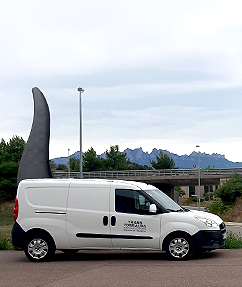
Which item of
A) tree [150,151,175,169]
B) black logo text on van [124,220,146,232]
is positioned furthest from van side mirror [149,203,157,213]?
tree [150,151,175,169]

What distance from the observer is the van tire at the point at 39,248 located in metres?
12.4

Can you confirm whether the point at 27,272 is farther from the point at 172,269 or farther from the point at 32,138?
the point at 32,138

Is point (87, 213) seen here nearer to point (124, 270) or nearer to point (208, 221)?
point (124, 270)

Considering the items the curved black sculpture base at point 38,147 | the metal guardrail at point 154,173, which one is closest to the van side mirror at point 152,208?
the curved black sculpture base at point 38,147

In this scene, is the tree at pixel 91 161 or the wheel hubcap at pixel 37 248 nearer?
the wheel hubcap at pixel 37 248

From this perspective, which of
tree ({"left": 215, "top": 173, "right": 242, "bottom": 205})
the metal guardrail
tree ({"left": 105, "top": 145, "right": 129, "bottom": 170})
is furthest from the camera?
tree ({"left": 105, "top": 145, "right": 129, "bottom": 170})

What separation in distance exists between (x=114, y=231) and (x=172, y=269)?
2.11 metres

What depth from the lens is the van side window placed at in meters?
12.3

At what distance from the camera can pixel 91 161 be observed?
295ft

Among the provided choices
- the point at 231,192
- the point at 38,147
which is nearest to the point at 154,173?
the point at 231,192

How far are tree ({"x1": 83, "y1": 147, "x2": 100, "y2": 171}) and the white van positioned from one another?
77.0 metres

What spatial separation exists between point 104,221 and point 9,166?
4563cm

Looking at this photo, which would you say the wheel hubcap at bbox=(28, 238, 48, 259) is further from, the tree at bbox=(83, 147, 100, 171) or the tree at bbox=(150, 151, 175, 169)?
the tree at bbox=(150, 151, 175, 169)

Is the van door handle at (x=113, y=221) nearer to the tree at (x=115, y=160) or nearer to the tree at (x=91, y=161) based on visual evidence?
the tree at (x=115, y=160)
